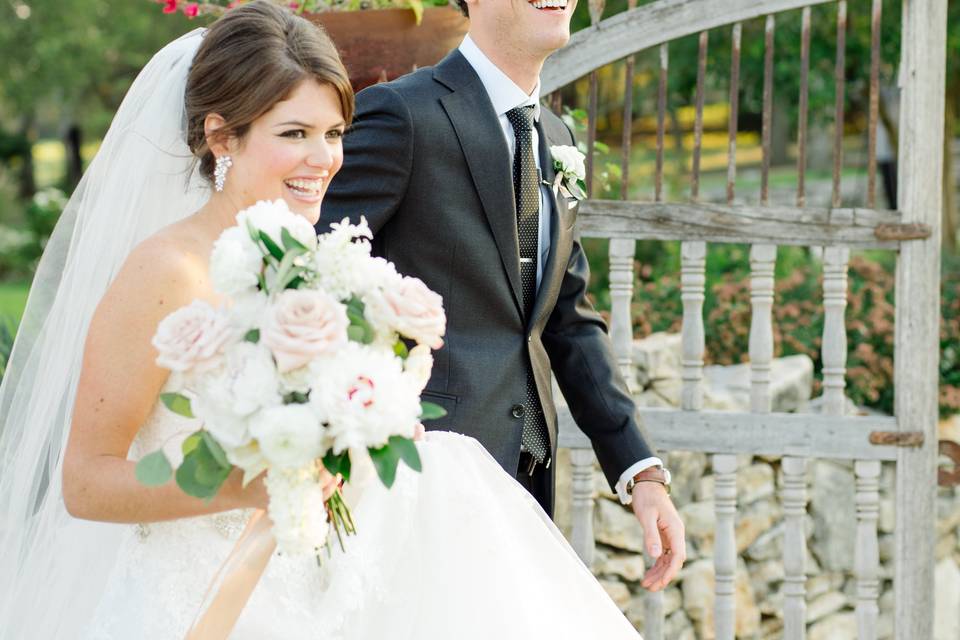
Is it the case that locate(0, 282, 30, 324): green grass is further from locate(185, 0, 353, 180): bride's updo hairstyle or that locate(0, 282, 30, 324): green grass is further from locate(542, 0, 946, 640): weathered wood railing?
locate(185, 0, 353, 180): bride's updo hairstyle

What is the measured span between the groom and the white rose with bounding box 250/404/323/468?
1.10 meters

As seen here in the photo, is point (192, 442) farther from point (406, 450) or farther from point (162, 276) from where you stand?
point (162, 276)

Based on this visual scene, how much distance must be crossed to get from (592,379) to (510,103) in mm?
681

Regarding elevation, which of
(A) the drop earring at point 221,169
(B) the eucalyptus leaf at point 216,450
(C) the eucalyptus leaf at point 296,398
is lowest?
(B) the eucalyptus leaf at point 216,450

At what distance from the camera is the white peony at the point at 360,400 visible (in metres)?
1.72

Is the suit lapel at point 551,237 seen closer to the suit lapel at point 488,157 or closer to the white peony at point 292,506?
the suit lapel at point 488,157

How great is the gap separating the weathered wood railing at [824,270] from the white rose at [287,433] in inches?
94.2

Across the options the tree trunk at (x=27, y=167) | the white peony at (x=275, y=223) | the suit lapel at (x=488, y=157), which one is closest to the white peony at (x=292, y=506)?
the white peony at (x=275, y=223)

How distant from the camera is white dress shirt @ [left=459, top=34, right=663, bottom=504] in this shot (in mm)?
2992

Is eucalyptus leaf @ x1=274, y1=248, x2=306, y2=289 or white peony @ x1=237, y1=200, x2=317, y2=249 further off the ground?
white peony @ x1=237, y1=200, x2=317, y2=249

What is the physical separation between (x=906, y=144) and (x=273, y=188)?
2.40 meters

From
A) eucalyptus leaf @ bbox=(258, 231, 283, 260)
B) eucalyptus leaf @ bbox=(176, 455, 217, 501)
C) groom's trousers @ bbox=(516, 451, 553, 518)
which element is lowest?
groom's trousers @ bbox=(516, 451, 553, 518)

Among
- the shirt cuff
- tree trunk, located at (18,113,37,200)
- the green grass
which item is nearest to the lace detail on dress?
the shirt cuff

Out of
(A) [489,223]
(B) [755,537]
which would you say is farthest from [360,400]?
(B) [755,537]
